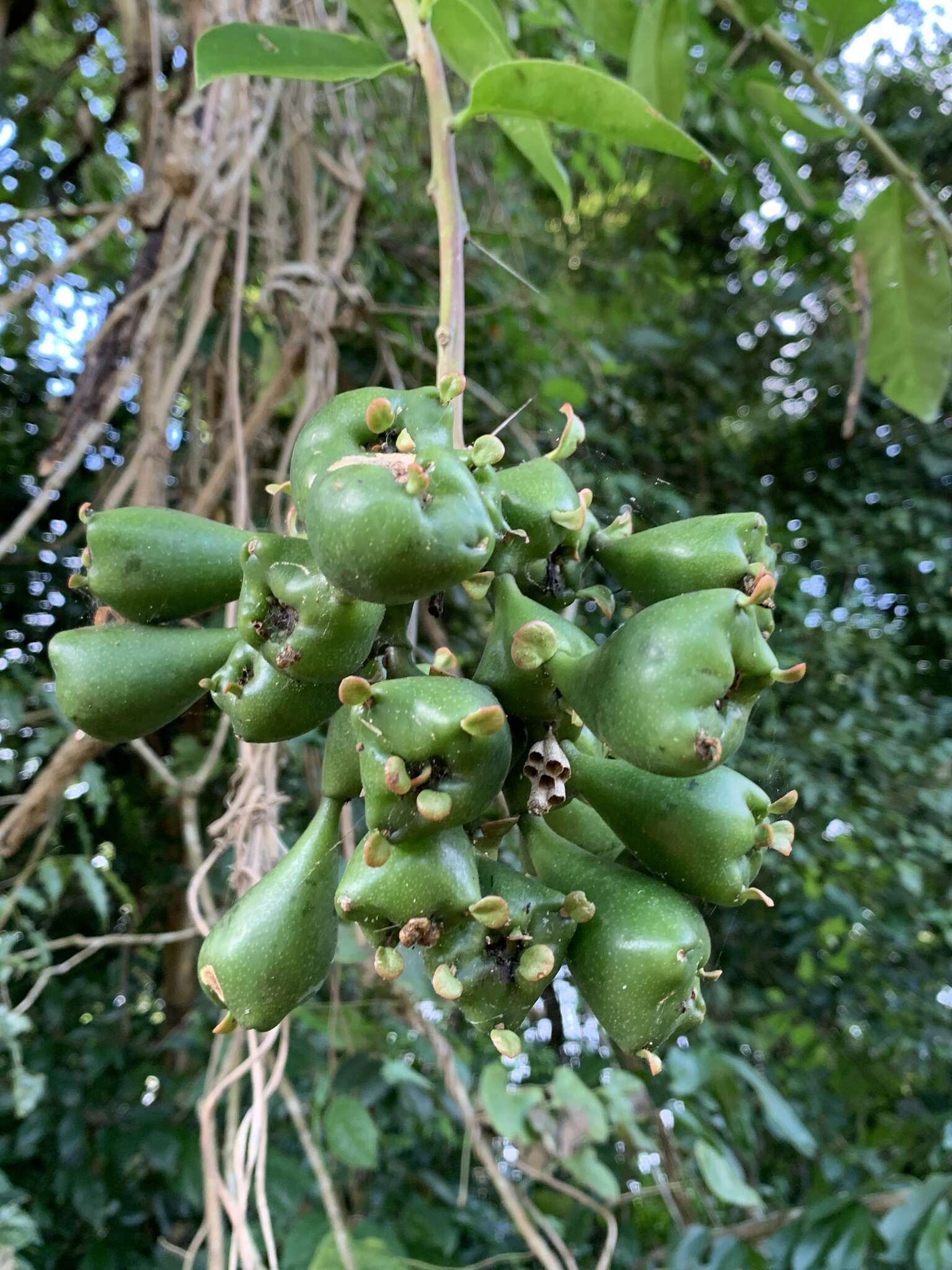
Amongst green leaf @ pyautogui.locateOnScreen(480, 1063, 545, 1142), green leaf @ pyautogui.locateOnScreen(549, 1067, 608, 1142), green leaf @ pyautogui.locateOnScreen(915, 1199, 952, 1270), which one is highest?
green leaf @ pyautogui.locateOnScreen(480, 1063, 545, 1142)

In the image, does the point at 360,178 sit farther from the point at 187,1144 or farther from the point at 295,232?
the point at 187,1144

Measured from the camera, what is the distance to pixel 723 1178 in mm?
1776

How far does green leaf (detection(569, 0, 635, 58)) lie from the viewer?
1.45 m

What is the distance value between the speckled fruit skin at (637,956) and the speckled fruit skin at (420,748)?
136 millimetres

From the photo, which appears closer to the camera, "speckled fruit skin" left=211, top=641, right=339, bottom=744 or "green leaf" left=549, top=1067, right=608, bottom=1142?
"speckled fruit skin" left=211, top=641, right=339, bottom=744

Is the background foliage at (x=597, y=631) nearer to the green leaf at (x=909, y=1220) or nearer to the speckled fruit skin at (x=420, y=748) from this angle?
the green leaf at (x=909, y=1220)

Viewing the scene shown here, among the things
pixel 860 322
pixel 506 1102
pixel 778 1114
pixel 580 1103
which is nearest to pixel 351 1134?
pixel 506 1102

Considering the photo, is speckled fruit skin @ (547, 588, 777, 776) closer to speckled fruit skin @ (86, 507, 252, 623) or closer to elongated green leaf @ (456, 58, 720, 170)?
speckled fruit skin @ (86, 507, 252, 623)

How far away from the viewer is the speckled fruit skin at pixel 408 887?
0.52m

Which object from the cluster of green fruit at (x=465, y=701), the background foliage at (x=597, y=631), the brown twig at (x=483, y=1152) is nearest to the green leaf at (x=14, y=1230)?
the background foliage at (x=597, y=631)

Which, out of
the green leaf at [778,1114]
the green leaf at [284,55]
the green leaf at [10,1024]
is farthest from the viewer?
the green leaf at [778,1114]

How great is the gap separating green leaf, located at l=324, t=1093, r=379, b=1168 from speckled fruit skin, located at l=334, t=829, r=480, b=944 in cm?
122

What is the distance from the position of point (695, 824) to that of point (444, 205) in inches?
22.3

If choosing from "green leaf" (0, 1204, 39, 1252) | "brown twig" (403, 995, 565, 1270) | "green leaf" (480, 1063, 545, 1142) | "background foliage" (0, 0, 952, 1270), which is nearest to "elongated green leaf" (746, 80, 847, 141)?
"background foliage" (0, 0, 952, 1270)
